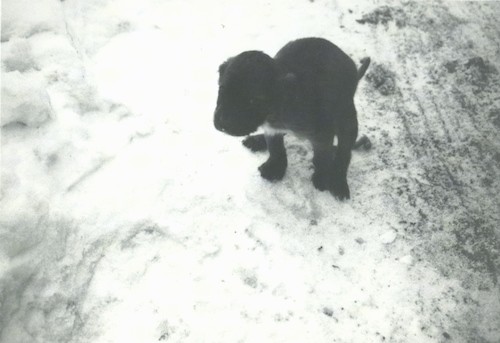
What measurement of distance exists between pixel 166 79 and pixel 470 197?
10.5 feet

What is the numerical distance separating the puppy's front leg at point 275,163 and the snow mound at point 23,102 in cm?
206

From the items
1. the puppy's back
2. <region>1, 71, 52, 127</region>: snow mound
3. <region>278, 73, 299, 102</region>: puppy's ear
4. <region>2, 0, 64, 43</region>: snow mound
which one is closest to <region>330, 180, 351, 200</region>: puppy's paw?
the puppy's back

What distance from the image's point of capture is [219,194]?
352 centimetres

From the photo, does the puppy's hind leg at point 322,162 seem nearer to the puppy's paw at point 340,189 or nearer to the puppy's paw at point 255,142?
the puppy's paw at point 340,189

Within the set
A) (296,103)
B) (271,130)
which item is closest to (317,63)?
(296,103)

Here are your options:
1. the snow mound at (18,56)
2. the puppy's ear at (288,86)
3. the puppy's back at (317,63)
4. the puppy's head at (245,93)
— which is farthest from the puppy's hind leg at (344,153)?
the snow mound at (18,56)

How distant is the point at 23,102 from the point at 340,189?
295 cm

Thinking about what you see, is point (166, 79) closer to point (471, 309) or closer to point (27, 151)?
point (27, 151)

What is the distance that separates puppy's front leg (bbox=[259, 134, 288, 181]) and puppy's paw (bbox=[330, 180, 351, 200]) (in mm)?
468

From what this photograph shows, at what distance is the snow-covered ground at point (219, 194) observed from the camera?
2.92m

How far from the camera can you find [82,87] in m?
3.92

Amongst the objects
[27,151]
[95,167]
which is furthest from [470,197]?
[27,151]

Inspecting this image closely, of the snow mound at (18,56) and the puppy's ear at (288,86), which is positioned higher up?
the puppy's ear at (288,86)

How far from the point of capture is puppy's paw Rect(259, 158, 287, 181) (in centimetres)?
353
